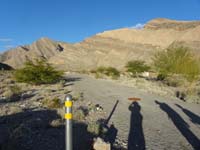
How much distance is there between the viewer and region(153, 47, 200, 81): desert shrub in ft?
142

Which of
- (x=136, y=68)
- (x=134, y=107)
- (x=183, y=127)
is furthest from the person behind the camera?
(x=136, y=68)

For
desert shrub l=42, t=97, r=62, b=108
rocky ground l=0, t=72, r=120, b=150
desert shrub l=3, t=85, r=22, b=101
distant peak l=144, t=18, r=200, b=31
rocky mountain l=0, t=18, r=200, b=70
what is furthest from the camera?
distant peak l=144, t=18, r=200, b=31

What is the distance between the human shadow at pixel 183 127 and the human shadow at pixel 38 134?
298cm

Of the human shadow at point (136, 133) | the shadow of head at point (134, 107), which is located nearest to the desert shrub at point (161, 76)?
the shadow of head at point (134, 107)

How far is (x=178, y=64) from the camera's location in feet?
160

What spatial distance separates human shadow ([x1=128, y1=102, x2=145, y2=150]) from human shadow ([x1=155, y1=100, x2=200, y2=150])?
1.35 metres

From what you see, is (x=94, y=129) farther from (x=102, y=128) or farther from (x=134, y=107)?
(x=134, y=107)

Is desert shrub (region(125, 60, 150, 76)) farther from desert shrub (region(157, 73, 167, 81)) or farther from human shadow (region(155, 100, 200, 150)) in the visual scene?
human shadow (region(155, 100, 200, 150))

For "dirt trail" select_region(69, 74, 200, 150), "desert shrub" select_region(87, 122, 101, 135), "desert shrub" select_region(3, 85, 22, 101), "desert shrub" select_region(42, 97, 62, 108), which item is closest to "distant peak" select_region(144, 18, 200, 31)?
"desert shrub" select_region(3, 85, 22, 101)

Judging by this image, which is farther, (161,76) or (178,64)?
(161,76)

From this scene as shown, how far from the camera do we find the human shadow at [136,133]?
9.28m

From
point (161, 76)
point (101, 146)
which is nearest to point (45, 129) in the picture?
point (101, 146)

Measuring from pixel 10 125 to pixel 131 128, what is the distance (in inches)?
154

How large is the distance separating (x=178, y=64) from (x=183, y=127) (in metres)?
37.4
